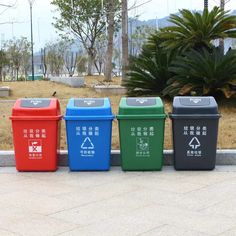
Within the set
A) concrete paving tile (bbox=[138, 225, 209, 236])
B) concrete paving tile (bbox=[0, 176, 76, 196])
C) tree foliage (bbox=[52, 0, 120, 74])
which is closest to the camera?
concrete paving tile (bbox=[138, 225, 209, 236])

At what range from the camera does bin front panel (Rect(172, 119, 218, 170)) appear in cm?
707

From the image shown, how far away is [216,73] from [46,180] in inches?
222

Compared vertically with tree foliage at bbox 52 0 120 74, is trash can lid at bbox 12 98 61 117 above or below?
below

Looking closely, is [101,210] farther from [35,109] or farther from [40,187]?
[35,109]

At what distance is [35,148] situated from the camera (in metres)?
7.21

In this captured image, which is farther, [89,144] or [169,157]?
[169,157]

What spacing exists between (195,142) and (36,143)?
211 cm

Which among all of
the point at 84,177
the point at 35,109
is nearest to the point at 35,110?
the point at 35,109

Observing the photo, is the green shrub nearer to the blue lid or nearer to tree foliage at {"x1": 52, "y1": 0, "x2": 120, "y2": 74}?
the blue lid

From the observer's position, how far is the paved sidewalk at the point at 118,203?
4.94m

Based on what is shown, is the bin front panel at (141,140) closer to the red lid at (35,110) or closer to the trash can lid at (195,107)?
the trash can lid at (195,107)

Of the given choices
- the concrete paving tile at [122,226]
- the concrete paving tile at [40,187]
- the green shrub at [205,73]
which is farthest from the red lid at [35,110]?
the green shrub at [205,73]

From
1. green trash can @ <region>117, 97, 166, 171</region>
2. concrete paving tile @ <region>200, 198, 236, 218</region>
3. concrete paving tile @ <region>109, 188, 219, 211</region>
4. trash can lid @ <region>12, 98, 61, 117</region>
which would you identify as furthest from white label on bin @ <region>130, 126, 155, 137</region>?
concrete paving tile @ <region>200, 198, 236, 218</region>

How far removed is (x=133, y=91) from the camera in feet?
42.1
